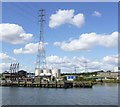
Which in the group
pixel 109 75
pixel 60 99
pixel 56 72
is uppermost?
pixel 56 72

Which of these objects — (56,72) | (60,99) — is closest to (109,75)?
(56,72)

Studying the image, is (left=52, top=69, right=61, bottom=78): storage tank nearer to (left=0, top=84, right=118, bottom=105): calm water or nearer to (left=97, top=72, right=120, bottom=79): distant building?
(left=97, top=72, right=120, bottom=79): distant building

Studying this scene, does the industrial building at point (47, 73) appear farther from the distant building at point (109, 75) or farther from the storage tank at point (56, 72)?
the distant building at point (109, 75)

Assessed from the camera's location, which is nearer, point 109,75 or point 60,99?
point 60,99

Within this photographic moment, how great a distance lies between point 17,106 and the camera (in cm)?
2995

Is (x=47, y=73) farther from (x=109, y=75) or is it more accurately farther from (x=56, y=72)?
(x=109, y=75)

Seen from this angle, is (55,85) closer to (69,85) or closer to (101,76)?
(69,85)

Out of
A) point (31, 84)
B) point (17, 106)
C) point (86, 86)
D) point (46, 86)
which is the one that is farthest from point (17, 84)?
point (17, 106)

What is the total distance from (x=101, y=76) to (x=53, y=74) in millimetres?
45748

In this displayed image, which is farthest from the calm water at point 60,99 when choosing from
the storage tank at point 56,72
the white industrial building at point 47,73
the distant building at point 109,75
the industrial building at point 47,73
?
the distant building at point 109,75

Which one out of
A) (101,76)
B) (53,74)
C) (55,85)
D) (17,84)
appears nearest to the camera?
(55,85)

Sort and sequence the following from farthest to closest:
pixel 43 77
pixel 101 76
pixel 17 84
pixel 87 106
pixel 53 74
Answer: pixel 101 76, pixel 53 74, pixel 43 77, pixel 17 84, pixel 87 106

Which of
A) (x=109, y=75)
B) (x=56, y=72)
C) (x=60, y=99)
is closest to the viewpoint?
(x=60, y=99)

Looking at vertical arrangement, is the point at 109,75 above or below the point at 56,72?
below
